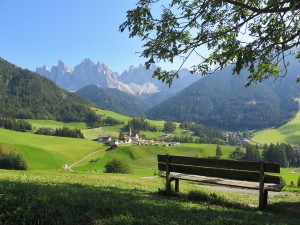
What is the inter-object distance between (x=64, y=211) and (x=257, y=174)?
836 cm

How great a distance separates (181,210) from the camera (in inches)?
429

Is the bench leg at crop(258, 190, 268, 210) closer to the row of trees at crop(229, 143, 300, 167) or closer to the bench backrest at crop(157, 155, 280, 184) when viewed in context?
the bench backrest at crop(157, 155, 280, 184)

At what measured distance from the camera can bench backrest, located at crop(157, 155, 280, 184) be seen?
13.6 meters

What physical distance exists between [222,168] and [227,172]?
0.28 metres

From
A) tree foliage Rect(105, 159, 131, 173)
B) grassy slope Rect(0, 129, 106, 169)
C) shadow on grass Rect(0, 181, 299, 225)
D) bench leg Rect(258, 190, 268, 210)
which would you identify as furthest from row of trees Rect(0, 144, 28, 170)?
shadow on grass Rect(0, 181, 299, 225)

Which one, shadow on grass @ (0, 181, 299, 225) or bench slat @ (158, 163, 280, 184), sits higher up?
bench slat @ (158, 163, 280, 184)

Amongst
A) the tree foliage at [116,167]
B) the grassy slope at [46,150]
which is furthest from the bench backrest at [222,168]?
the grassy slope at [46,150]

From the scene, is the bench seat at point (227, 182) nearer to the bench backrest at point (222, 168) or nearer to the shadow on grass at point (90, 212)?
the bench backrest at point (222, 168)

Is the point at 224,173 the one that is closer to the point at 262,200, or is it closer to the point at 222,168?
the point at 222,168

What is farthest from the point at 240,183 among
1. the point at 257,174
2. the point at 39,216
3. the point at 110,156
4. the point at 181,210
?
the point at 110,156

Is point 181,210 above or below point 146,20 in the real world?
below

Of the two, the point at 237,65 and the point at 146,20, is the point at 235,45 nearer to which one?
the point at 237,65

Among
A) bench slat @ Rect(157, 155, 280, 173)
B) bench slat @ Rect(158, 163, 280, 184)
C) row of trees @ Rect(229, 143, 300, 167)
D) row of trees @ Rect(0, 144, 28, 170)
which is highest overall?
bench slat @ Rect(157, 155, 280, 173)

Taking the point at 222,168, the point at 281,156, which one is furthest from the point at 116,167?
the point at 281,156
